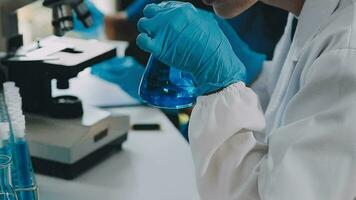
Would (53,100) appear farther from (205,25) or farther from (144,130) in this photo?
(205,25)

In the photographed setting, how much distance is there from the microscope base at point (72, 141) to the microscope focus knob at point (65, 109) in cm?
2

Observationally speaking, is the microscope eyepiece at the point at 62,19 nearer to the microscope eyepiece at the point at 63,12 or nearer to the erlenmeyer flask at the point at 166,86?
the microscope eyepiece at the point at 63,12

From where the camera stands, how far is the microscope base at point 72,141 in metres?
1.49

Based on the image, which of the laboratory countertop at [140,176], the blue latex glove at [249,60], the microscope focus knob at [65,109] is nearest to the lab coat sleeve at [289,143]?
the laboratory countertop at [140,176]

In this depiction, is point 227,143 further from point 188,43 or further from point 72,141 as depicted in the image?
point 72,141

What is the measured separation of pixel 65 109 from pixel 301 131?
0.79 meters

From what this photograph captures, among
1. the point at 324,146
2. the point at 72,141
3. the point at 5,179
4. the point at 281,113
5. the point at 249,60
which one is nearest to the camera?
the point at 324,146

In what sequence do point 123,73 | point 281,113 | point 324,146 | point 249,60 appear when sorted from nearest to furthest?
point 324,146
point 281,113
point 249,60
point 123,73

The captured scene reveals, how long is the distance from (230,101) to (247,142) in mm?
91

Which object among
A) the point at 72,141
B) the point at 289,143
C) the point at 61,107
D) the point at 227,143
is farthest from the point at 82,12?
the point at 289,143

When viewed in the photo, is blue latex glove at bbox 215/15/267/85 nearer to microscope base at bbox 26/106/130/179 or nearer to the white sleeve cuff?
microscope base at bbox 26/106/130/179

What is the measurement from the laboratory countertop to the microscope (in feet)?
0.14

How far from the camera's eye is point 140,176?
60.4 inches

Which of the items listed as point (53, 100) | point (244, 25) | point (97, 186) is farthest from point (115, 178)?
point (244, 25)
